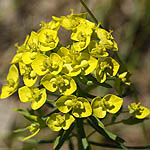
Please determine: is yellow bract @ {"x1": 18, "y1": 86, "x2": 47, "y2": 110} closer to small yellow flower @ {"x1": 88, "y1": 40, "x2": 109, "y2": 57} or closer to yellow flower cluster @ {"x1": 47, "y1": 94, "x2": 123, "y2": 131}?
yellow flower cluster @ {"x1": 47, "y1": 94, "x2": 123, "y2": 131}

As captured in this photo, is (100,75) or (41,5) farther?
(41,5)

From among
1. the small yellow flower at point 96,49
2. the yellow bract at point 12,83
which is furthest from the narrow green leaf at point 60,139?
the small yellow flower at point 96,49

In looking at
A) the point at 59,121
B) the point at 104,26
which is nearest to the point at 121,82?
the point at 59,121

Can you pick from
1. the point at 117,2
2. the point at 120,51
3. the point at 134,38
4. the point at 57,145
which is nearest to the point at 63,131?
the point at 57,145

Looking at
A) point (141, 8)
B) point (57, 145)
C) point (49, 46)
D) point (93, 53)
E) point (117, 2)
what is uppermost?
point (117, 2)

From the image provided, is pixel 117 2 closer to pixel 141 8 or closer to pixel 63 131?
pixel 141 8

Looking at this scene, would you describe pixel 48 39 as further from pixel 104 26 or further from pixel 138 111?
pixel 104 26

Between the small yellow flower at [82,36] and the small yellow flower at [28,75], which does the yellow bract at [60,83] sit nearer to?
the small yellow flower at [28,75]

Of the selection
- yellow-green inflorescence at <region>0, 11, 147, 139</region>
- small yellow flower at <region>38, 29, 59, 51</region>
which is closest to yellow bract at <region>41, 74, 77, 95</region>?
yellow-green inflorescence at <region>0, 11, 147, 139</region>
